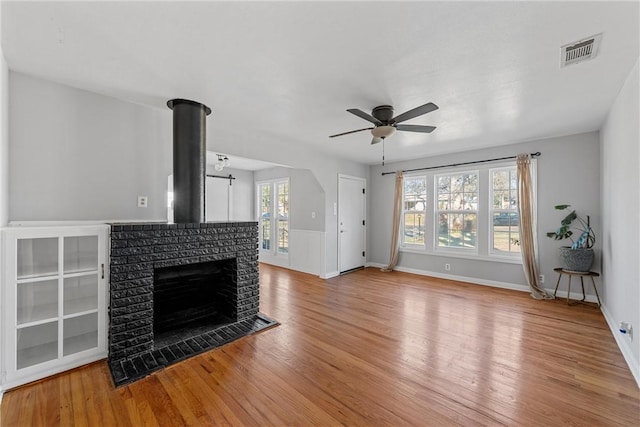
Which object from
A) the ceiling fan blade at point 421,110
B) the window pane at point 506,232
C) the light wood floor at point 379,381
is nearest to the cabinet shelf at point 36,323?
the light wood floor at point 379,381

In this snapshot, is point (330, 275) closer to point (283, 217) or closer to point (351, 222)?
point (351, 222)

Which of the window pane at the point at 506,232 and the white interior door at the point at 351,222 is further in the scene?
the white interior door at the point at 351,222

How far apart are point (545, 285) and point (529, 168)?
181 centimetres

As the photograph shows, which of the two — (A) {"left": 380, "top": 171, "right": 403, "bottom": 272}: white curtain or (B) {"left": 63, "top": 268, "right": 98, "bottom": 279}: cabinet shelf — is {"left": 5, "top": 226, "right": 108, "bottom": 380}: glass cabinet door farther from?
(A) {"left": 380, "top": 171, "right": 403, "bottom": 272}: white curtain

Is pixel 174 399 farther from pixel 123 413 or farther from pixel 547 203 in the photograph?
pixel 547 203

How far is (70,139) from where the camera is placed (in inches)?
98.3

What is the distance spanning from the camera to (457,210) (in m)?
5.10

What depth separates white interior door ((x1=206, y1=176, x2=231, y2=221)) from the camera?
616 cm

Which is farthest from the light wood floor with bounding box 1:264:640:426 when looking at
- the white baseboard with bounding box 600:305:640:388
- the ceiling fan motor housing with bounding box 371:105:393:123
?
the ceiling fan motor housing with bounding box 371:105:393:123

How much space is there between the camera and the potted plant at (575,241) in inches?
141

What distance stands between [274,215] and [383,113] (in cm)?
427

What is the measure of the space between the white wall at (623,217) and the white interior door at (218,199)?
250 inches

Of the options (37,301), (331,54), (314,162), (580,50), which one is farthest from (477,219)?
(37,301)

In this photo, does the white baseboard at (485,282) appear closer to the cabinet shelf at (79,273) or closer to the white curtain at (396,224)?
the white curtain at (396,224)
